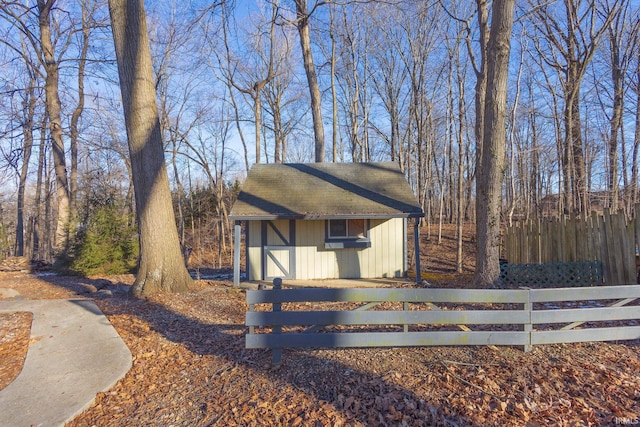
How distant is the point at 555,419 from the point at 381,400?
1468mm

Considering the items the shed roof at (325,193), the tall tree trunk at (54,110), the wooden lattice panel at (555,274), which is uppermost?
the tall tree trunk at (54,110)

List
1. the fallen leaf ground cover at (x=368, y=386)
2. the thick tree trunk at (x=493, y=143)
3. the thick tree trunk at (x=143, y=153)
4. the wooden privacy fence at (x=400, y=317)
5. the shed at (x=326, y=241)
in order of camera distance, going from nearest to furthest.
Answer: the fallen leaf ground cover at (x=368, y=386)
the wooden privacy fence at (x=400, y=317)
the thick tree trunk at (x=143, y=153)
the thick tree trunk at (x=493, y=143)
the shed at (x=326, y=241)

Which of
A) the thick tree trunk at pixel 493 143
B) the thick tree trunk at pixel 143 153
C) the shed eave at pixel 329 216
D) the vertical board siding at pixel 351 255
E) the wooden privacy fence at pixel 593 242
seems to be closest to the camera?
the thick tree trunk at pixel 143 153

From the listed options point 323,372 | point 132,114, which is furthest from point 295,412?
point 132,114

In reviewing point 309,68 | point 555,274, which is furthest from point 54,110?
point 555,274

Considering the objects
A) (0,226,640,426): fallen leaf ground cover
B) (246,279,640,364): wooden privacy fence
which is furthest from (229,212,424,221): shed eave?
(246,279,640,364): wooden privacy fence

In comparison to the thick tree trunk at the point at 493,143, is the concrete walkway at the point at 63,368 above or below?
below

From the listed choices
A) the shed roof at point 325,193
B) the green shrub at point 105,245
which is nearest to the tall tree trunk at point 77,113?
the green shrub at point 105,245

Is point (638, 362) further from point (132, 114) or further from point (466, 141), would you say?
point (466, 141)

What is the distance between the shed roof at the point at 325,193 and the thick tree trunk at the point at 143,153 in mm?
2598

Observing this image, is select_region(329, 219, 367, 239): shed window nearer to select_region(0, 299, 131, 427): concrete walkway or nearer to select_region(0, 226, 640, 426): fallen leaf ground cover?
select_region(0, 226, 640, 426): fallen leaf ground cover

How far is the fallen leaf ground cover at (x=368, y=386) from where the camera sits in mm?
3096

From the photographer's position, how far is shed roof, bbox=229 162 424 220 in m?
10.2

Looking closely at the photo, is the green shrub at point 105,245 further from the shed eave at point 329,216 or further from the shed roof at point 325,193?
the shed eave at point 329,216
